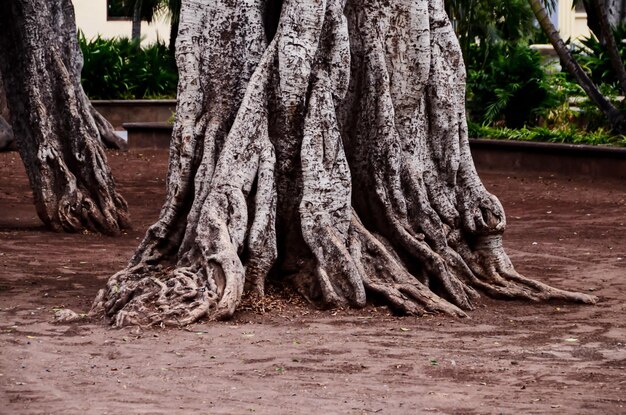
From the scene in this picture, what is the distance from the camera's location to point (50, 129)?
12.3m

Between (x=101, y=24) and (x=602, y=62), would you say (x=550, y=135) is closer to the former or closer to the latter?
(x=602, y=62)

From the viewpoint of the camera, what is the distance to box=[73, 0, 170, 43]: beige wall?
3856cm

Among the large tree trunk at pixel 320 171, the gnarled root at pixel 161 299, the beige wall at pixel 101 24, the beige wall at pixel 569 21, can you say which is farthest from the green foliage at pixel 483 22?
the beige wall at pixel 101 24

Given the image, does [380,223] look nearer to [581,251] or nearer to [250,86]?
[250,86]

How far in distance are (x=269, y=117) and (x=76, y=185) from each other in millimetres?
4419

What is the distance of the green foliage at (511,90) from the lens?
20375mm

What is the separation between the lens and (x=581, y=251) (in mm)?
11383

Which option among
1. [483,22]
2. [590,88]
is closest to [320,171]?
[590,88]

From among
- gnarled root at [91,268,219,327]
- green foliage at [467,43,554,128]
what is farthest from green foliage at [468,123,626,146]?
gnarled root at [91,268,219,327]

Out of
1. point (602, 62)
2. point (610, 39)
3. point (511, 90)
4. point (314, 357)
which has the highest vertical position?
point (610, 39)

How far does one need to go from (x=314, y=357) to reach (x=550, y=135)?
12.4m

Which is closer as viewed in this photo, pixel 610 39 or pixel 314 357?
pixel 314 357

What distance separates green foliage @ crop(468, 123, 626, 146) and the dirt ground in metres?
7.89

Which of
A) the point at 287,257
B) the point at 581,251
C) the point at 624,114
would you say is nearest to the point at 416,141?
the point at 287,257
